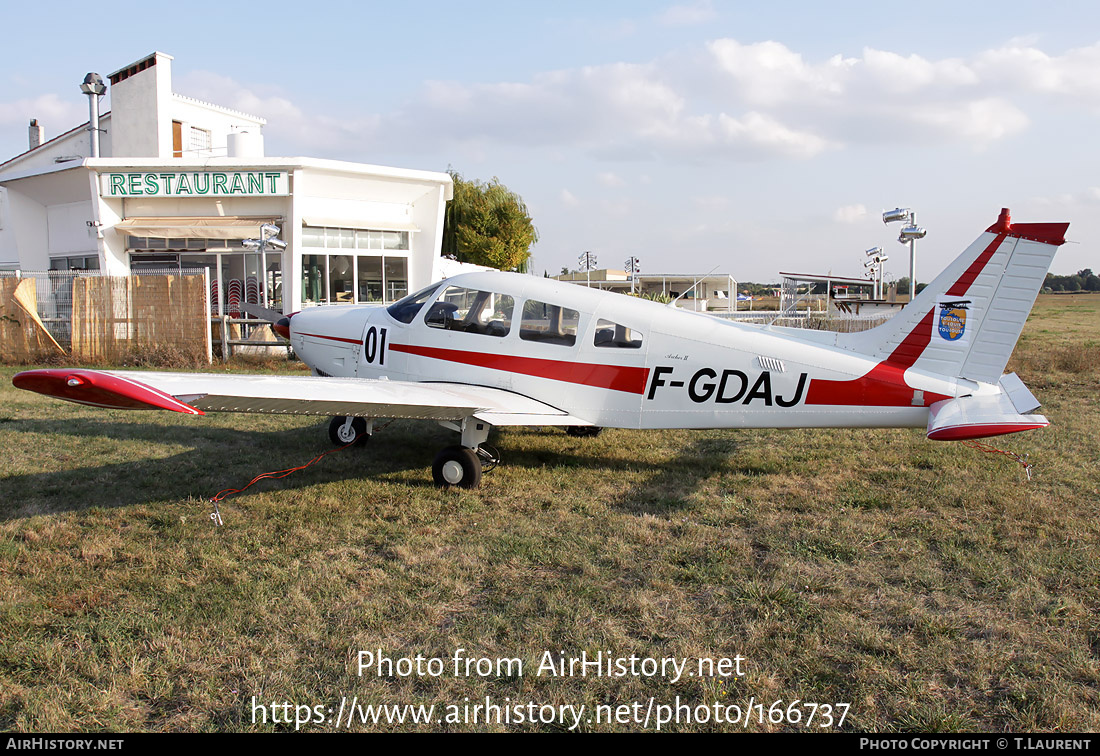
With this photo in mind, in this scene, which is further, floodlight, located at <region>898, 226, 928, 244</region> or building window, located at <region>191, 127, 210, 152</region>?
building window, located at <region>191, 127, 210, 152</region>

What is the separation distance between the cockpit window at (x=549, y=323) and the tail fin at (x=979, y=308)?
9.18 ft

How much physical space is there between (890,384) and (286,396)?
200 inches

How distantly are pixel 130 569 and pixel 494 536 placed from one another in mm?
2395

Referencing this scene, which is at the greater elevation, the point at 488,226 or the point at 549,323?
the point at 488,226

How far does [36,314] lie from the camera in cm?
1514

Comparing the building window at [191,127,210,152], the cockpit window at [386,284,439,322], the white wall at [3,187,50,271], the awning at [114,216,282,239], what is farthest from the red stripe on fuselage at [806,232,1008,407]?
the building window at [191,127,210,152]

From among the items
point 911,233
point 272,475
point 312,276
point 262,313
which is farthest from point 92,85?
point 911,233

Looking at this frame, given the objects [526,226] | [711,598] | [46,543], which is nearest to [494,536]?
[711,598]

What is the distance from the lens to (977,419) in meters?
5.19

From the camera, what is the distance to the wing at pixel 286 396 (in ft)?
14.1

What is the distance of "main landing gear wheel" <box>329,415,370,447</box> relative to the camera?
26.1ft

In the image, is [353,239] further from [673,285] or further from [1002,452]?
[673,285]

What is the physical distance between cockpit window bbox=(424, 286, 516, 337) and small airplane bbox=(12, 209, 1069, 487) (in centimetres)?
1

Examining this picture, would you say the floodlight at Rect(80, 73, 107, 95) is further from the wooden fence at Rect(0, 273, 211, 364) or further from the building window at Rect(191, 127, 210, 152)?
the wooden fence at Rect(0, 273, 211, 364)
